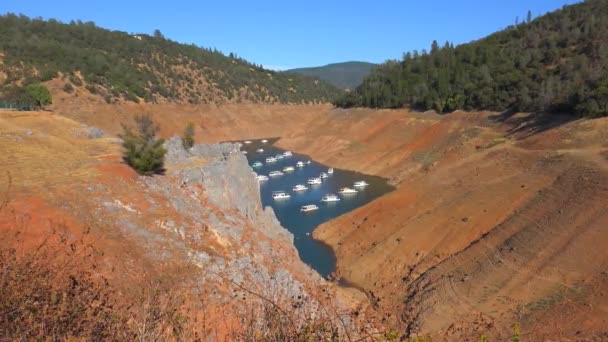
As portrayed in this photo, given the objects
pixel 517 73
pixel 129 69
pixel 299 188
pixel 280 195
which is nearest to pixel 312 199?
pixel 280 195

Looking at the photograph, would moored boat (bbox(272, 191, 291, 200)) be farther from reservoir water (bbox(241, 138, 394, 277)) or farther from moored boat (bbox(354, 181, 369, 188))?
moored boat (bbox(354, 181, 369, 188))

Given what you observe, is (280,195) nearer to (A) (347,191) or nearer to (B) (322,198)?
(B) (322,198)

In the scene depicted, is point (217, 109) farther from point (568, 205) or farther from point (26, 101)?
point (568, 205)

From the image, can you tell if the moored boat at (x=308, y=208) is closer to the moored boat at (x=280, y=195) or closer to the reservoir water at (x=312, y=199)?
the reservoir water at (x=312, y=199)

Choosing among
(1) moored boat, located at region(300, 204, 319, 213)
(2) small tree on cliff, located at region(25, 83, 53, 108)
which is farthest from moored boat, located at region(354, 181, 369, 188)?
(2) small tree on cliff, located at region(25, 83, 53, 108)

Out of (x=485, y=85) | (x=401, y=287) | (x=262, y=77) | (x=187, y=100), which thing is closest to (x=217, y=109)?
(x=187, y=100)

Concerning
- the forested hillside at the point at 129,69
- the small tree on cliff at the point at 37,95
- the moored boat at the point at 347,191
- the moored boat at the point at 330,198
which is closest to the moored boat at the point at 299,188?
the moored boat at the point at 347,191
